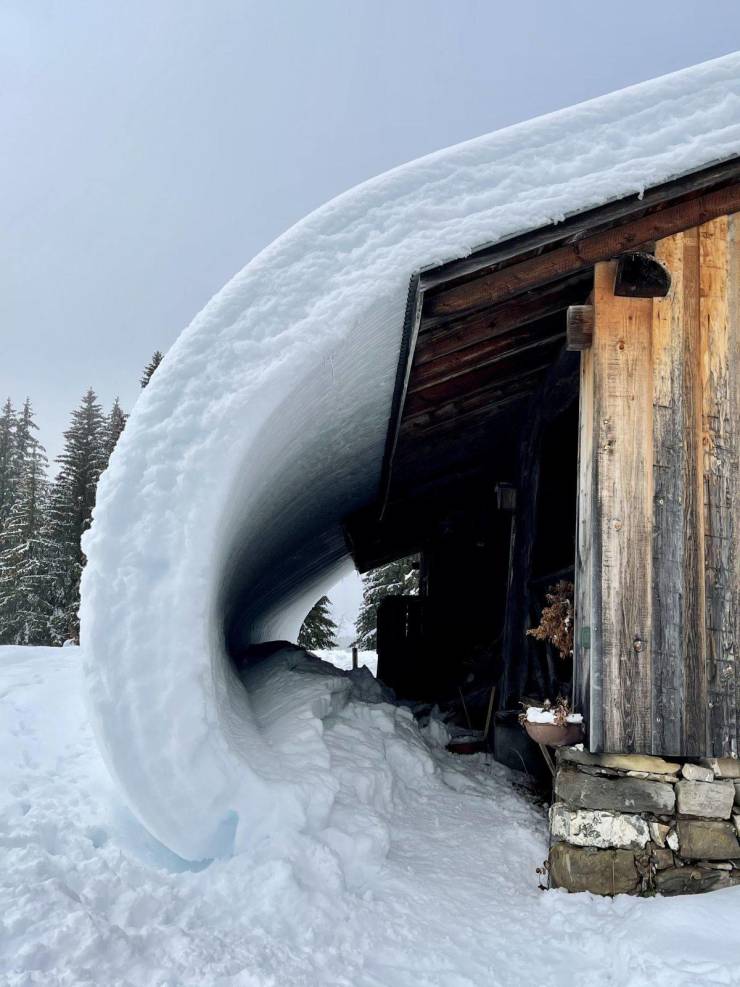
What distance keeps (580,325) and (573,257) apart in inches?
14.7

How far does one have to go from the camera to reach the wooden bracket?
11.6 feet

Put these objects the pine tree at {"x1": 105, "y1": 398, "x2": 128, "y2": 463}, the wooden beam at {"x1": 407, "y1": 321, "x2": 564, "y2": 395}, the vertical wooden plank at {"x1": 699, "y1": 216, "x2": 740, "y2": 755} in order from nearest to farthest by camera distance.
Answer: the vertical wooden plank at {"x1": 699, "y1": 216, "x2": 740, "y2": 755} → the wooden beam at {"x1": 407, "y1": 321, "x2": 564, "y2": 395} → the pine tree at {"x1": 105, "y1": 398, "x2": 128, "y2": 463}

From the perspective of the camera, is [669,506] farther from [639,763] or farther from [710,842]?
[710,842]

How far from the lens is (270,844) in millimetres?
3070

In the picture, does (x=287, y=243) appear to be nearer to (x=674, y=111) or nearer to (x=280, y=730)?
(x=674, y=111)

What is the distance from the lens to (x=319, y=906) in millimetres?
2896

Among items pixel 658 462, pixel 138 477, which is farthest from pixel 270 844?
pixel 658 462

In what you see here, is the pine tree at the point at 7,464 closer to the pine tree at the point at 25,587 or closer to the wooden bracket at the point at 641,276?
the pine tree at the point at 25,587

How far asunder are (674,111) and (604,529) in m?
2.29

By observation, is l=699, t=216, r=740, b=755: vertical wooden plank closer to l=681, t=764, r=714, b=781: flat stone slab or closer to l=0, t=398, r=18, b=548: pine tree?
l=681, t=764, r=714, b=781: flat stone slab

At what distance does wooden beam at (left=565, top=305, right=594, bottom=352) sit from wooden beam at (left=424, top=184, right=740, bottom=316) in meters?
0.21

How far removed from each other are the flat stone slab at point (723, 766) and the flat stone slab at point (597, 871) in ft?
1.98

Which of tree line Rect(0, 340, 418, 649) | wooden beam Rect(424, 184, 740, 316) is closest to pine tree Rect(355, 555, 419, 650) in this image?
tree line Rect(0, 340, 418, 649)

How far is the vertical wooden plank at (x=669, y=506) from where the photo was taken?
11.4ft
